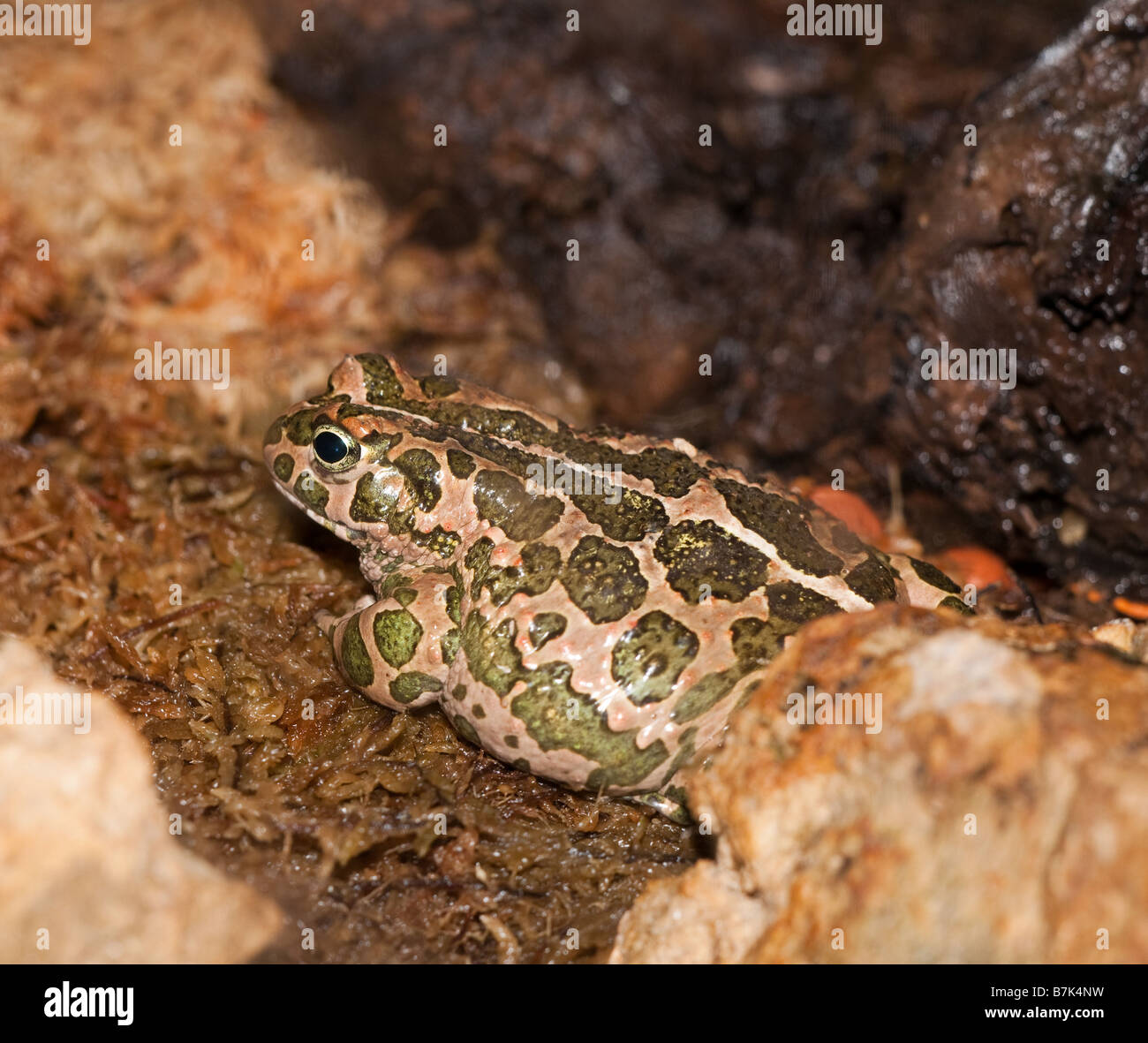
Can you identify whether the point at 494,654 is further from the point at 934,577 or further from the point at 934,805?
the point at 934,577

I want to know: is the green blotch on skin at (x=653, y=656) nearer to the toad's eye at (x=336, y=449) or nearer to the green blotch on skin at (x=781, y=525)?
the green blotch on skin at (x=781, y=525)

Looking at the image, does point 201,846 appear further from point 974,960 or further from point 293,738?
point 974,960

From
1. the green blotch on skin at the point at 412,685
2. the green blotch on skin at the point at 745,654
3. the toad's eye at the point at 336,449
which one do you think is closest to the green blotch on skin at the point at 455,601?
the green blotch on skin at the point at 412,685

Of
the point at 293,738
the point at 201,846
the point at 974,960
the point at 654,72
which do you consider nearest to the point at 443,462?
the point at 293,738

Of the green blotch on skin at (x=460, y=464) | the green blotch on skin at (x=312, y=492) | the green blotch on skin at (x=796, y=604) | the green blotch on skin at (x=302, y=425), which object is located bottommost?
the green blotch on skin at (x=796, y=604)

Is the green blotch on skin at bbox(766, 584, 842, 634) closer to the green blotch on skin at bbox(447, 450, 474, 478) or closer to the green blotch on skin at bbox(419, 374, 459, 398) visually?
the green blotch on skin at bbox(447, 450, 474, 478)
